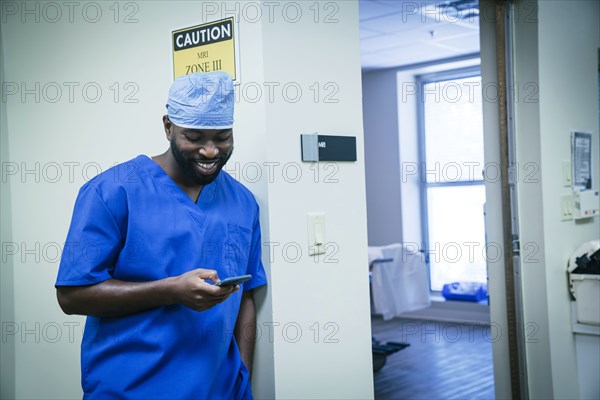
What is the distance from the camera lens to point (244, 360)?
1.79 metres

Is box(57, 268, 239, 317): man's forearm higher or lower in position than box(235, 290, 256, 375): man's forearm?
higher

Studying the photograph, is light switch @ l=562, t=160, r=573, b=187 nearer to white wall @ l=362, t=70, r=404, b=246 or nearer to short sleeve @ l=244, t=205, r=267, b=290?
short sleeve @ l=244, t=205, r=267, b=290

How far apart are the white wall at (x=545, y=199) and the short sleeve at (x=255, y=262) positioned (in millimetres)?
1549

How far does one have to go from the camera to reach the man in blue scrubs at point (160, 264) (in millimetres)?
1447

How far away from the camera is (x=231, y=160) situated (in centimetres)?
190

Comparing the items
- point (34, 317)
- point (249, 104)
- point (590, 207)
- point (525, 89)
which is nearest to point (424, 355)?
point (590, 207)

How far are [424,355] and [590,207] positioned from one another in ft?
6.95

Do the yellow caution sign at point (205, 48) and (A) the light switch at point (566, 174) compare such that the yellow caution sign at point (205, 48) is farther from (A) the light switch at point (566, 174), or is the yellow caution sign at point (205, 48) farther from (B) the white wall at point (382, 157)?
(B) the white wall at point (382, 157)

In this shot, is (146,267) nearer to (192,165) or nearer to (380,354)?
(192,165)

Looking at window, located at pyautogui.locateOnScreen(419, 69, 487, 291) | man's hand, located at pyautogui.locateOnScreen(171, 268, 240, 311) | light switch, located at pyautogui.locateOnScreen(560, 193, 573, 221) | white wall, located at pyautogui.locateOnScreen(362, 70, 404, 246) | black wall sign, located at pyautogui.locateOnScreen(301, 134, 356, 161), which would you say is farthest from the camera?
white wall, located at pyautogui.locateOnScreen(362, 70, 404, 246)

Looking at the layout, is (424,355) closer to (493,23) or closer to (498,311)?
(498,311)

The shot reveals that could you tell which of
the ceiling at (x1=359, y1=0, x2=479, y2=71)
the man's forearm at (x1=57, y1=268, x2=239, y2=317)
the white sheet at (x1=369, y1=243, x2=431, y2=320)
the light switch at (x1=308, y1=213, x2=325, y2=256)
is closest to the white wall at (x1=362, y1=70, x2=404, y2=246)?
the ceiling at (x1=359, y1=0, x2=479, y2=71)

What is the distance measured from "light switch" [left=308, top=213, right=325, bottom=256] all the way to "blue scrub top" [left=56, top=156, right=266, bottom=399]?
0.34m

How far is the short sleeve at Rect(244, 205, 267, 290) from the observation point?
5.77 ft
